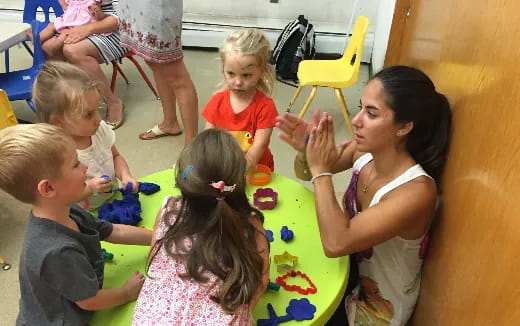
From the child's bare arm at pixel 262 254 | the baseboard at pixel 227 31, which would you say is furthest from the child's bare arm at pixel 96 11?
the child's bare arm at pixel 262 254

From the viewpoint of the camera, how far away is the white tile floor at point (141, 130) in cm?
224

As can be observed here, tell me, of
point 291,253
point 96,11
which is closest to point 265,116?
point 291,253

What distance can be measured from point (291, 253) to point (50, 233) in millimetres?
705

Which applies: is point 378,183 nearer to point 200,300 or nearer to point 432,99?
point 432,99

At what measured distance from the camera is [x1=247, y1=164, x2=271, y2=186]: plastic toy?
1.78 meters

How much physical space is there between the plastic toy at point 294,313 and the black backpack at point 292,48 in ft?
9.86

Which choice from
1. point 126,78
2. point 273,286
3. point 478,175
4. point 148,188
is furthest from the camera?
point 126,78

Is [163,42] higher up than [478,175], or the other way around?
[478,175]

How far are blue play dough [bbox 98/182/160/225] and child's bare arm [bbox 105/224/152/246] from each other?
3.6 inches

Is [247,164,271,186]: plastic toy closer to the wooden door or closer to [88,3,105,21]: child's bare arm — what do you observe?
the wooden door

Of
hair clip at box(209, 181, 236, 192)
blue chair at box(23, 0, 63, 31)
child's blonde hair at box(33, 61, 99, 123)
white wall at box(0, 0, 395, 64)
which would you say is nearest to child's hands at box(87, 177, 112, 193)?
child's blonde hair at box(33, 61, 99, 123)

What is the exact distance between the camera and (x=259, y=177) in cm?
179

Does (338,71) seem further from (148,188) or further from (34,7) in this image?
(34,7)

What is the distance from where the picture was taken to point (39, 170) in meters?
1.13
